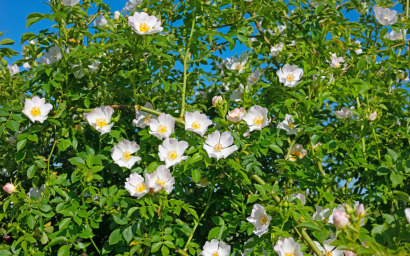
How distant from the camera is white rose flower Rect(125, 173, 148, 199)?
171 centimetres

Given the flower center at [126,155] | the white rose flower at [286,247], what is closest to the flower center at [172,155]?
the flower center at [126,155]

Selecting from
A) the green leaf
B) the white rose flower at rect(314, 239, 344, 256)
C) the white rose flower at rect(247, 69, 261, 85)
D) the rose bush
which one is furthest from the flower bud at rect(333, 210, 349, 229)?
the white rose flower at rect(247, 69, 261, 85)

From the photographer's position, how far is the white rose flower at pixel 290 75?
6.64 feet

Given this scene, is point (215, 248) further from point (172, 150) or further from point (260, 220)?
point (172, 150)

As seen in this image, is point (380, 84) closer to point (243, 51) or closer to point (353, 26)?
point (353, 26)

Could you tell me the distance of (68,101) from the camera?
2.04m

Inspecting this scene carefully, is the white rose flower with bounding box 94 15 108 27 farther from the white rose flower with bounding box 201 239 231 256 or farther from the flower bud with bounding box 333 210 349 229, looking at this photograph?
the flower bud with bounding box 333 210 349 229

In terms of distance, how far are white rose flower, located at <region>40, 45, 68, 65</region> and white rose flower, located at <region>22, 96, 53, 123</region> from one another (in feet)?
0.72

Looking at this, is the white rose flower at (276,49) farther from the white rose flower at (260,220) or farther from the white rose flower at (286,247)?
the white rose flower at (286,247)

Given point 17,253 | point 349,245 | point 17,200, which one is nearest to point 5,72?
point 17,200

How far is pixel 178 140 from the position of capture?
77.0 inches

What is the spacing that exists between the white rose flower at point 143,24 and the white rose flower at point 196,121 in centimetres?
39

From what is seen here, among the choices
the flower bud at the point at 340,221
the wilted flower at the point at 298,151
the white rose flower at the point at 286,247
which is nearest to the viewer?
the flower bud at the point at 340,221

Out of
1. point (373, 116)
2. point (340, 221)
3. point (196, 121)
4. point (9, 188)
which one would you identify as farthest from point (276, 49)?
point (9, 188)
